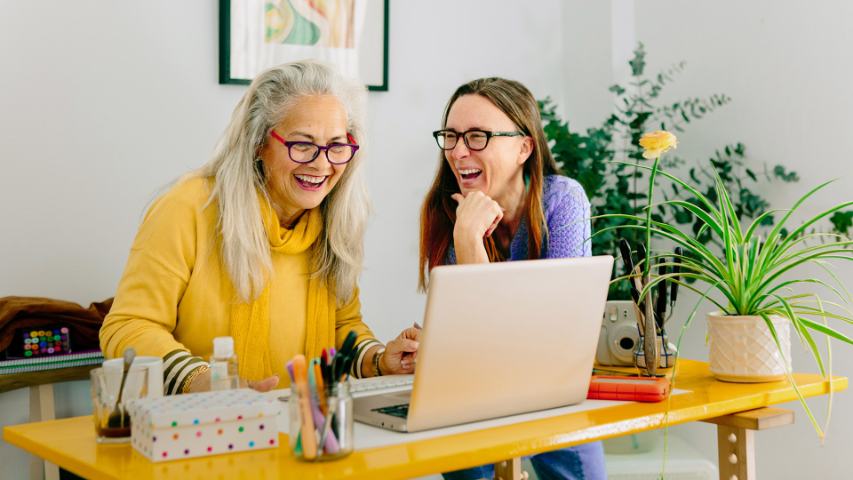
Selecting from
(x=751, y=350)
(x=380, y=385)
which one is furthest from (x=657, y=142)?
(x=380, y=385)

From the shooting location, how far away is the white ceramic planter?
5.52 ft

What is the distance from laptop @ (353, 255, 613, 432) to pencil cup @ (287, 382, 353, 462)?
145mm

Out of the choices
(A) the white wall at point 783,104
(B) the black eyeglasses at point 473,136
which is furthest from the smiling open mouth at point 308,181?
(A) the white wall at point 783,104

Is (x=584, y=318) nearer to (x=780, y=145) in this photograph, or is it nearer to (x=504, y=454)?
(x=504, y=454)

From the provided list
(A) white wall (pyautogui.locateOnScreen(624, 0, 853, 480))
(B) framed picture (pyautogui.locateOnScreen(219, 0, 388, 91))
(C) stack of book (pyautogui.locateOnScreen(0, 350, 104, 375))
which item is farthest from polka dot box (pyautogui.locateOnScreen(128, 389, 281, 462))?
(A) white wall (pyautogui.locateOnScreen(624, 0, 853, 480))

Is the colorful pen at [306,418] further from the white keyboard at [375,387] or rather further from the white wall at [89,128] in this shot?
the white wall at [89,128]

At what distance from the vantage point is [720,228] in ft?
5.67

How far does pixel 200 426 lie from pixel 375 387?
507 mm

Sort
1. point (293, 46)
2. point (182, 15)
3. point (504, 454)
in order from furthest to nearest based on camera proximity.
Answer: point (293, 46) < point (182, 15) < point (504, 454)

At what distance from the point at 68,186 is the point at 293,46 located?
856mm

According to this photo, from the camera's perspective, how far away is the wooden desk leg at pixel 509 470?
1598mm

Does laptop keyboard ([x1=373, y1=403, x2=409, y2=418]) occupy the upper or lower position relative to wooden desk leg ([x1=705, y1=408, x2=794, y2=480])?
upper

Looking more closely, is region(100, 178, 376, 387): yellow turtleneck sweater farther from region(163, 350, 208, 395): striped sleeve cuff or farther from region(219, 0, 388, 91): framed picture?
region(219, 0, 388, 91): framed picture

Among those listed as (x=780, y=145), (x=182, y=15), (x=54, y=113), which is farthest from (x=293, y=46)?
(x=780, y=145)
